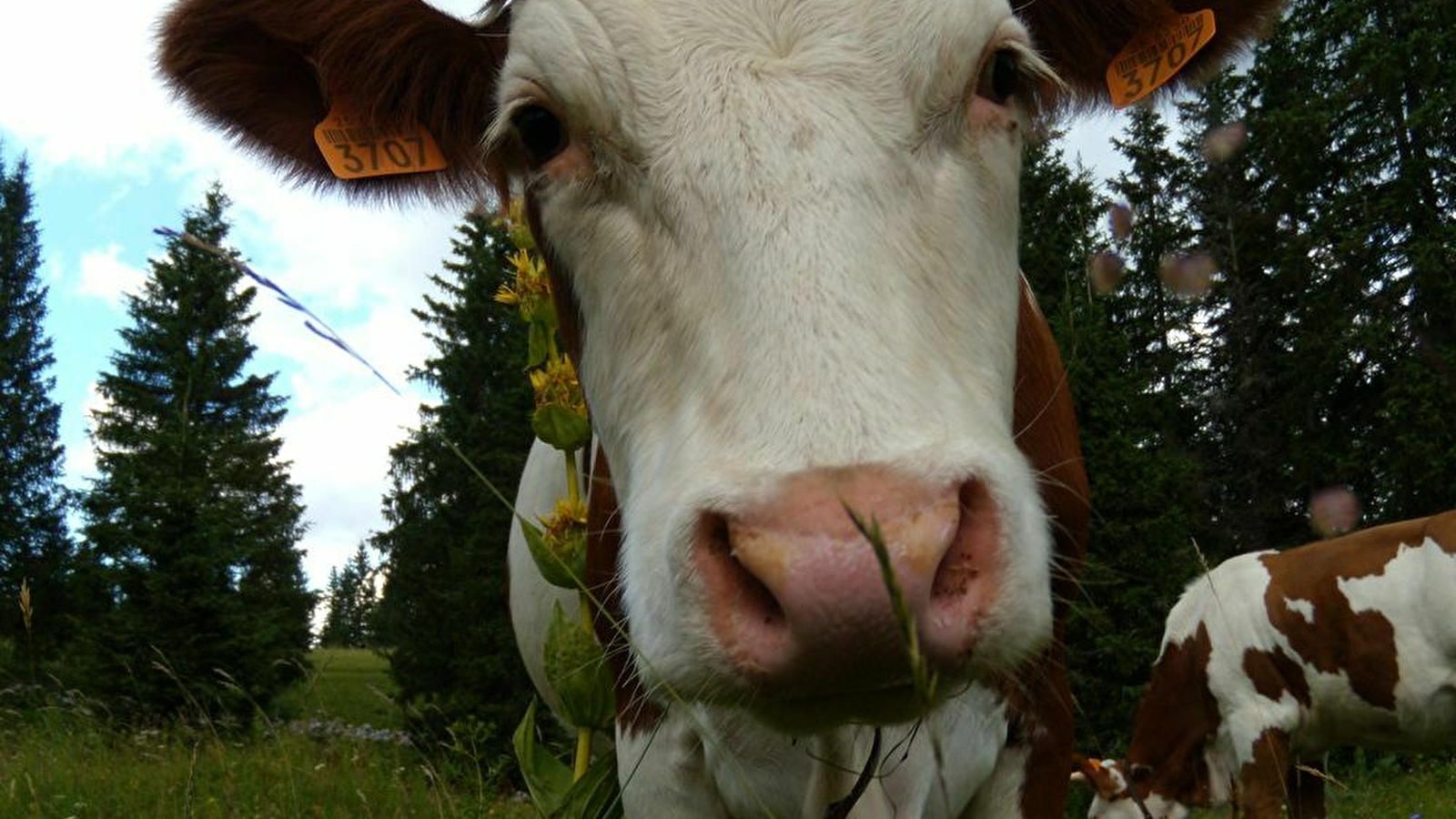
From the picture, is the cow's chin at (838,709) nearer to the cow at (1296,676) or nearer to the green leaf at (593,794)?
the green leaf at (593,794)

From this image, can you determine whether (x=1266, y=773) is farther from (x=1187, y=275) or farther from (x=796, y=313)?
(x=1187, y=275)

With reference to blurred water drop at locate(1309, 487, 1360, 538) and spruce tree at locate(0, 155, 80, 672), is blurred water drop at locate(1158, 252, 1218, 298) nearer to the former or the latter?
blurred water drop at locate(1309, 487, 1360, 538)

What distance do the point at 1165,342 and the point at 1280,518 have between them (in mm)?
4768

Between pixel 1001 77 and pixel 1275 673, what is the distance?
776 cm

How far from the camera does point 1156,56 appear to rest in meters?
2.79

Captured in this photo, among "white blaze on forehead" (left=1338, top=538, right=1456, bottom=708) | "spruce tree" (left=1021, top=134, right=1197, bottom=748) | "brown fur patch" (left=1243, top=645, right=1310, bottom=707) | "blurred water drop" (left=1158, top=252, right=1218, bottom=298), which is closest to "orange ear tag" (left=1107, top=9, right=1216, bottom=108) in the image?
"white blaze on forehead" (left=1338, top=538, right=1456, bottom=708)

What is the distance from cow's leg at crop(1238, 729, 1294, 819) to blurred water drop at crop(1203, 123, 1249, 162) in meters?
20.8

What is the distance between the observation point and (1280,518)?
2481 cm

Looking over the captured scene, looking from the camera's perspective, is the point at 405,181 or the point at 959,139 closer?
the point at 959,139

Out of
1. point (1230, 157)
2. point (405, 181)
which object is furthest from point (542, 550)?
point (1230, 157)

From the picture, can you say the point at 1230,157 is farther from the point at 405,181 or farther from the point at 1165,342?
the point at 405,181

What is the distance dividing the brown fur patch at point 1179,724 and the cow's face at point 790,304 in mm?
7633

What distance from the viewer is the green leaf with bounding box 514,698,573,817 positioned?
9.23 feet

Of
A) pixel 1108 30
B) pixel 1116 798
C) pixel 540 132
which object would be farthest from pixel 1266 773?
pixel 540 132
